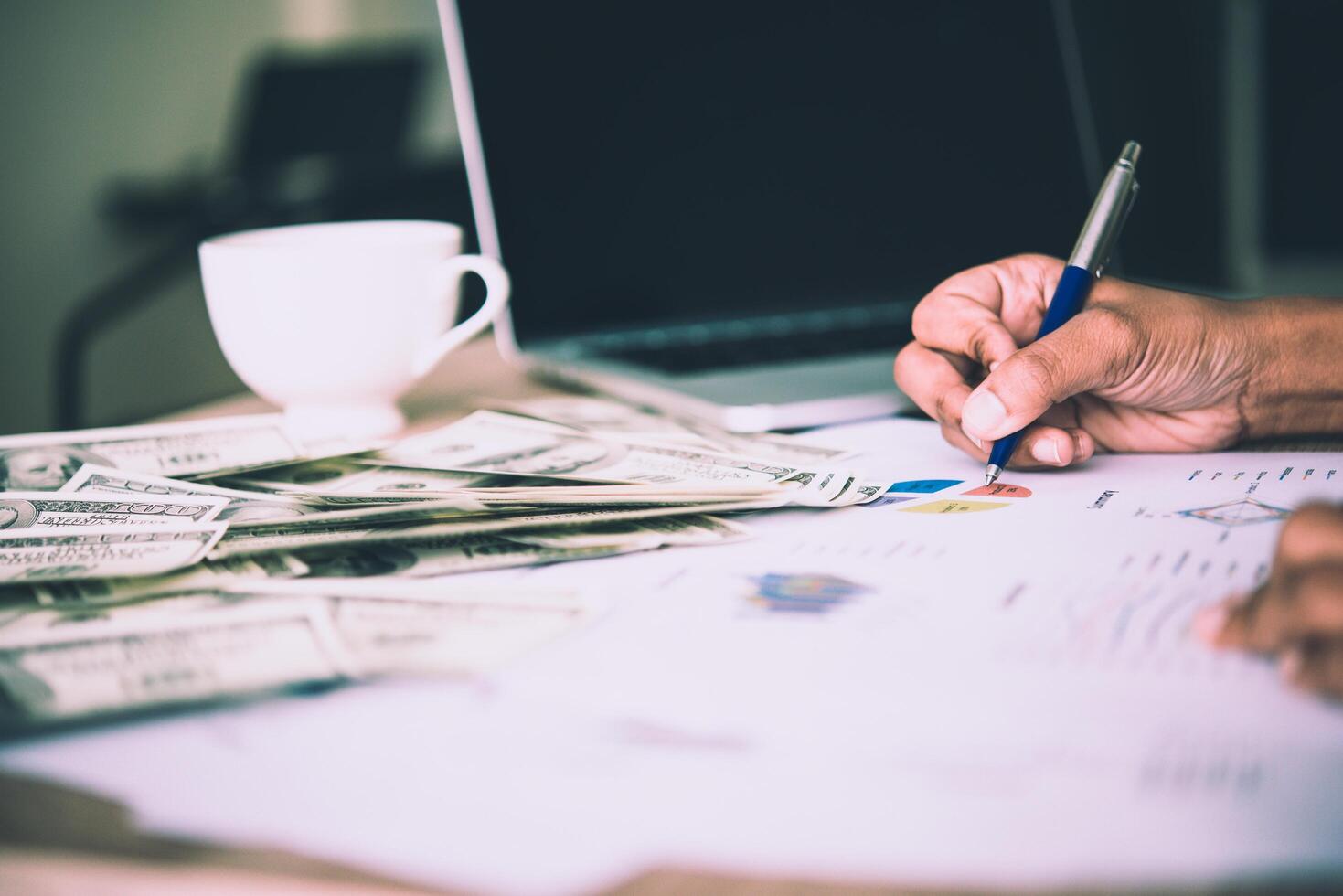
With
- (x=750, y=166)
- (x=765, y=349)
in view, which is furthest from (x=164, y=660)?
(x=750, y=166)

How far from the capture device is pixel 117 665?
13.4 inches

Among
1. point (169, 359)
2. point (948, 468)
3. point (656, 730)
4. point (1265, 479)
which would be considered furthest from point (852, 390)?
point (169, 359)

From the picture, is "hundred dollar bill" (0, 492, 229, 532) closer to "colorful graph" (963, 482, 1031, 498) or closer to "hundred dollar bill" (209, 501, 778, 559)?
"hundred dollar bill" (209, 501, 778, 559)

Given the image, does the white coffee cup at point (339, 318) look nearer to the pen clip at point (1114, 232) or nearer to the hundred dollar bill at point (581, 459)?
the hundred dollar bill at point (581, 459)

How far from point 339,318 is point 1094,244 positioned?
17.3 inches

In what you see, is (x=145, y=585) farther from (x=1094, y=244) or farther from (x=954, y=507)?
(x=1094, y=244)

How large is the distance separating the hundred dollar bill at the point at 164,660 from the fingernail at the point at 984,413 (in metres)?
0.32

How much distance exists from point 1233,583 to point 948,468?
0.70 feet

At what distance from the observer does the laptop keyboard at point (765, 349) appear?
83 cm

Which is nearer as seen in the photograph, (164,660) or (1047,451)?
(164,660)

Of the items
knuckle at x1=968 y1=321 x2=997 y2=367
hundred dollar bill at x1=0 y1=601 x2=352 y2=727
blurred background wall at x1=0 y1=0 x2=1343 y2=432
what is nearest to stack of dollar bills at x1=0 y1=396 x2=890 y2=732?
hundred dollar bill at x1=0 y1=601 x2=352 y2=727

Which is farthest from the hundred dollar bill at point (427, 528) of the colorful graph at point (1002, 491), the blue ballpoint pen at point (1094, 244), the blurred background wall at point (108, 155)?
the blurred background wall at point (108, 155)

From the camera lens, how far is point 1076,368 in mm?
539

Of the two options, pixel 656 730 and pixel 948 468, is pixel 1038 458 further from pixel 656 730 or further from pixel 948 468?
pixel 656 730
